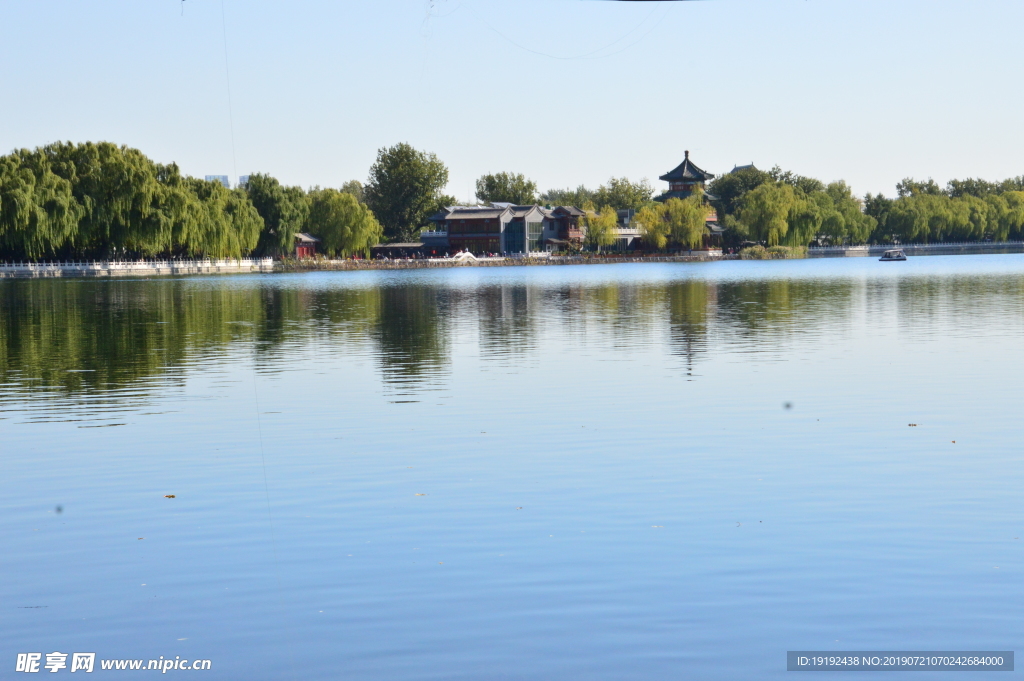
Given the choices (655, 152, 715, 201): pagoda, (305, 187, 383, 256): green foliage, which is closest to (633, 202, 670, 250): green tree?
(655, 152, 715, 201): pagoda

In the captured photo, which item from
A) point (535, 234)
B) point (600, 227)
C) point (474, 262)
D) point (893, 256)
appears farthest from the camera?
point (535, 234)

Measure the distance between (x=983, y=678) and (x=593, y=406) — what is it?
10586mm

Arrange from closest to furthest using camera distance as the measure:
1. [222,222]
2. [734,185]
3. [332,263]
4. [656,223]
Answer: [222,222] < [332,263] < [656,223] < [734,185]

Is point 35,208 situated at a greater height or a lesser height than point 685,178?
lesser

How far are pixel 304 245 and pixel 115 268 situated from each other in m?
45.2

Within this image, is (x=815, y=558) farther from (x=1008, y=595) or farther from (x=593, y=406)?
(x=593, y=406)

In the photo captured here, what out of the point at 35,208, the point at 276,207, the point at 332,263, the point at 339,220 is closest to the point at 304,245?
the point at 339,220

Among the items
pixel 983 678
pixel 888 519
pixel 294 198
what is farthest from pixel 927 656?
pixel 294 198

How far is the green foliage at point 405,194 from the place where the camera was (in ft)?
511

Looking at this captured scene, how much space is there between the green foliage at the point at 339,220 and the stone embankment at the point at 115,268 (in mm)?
17240

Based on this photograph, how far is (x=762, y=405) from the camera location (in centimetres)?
1675

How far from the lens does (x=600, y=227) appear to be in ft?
444

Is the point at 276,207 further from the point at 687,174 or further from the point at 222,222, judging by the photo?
the point at 687,174

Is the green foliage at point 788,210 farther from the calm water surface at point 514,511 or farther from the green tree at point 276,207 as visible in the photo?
the calm water surface at point 514,511
